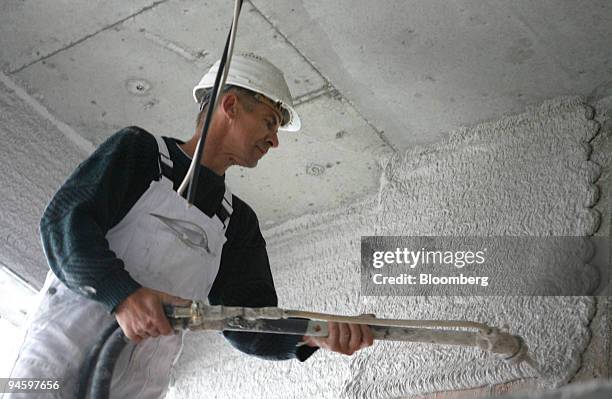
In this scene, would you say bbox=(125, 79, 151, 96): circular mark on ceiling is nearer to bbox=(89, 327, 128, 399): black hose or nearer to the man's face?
the man's face

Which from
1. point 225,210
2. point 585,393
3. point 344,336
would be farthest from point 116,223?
point 585,393

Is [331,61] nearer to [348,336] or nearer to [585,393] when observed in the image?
[348,336]

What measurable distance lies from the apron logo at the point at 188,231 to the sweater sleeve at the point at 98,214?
92mm

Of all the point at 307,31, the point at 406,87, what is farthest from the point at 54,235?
the point at 406,87

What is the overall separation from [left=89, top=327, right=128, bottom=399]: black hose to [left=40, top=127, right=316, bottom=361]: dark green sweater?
11 cm

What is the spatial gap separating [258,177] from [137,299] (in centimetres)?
102

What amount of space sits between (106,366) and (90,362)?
0.15 ft

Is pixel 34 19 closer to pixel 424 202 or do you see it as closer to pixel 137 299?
pixel 137 299

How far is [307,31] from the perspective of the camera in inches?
88.0

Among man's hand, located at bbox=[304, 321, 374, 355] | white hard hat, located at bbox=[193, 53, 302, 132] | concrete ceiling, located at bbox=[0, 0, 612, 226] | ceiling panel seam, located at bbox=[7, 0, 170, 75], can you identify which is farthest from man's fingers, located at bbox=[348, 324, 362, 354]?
ceiling panel seam, located at bbox=[7, 0, 170, 75]

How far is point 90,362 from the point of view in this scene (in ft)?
6.13

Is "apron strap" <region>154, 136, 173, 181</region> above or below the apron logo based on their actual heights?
above

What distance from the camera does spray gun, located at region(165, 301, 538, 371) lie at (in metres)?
1.77

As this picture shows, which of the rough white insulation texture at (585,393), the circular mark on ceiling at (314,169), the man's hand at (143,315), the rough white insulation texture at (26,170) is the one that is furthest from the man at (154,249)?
the rough white insulation texture at (585,393)
